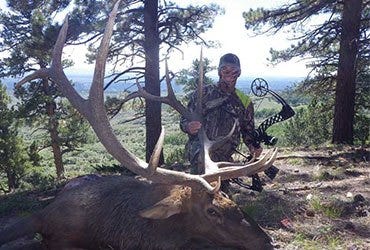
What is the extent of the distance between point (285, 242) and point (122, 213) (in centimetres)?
171

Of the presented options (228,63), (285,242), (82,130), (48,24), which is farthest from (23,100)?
(285,242)

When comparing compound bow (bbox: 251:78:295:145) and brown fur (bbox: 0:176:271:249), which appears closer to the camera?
brown fur (bbox: 0:176:271:249)

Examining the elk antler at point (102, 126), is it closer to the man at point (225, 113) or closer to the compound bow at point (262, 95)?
the man at point (225, 113)

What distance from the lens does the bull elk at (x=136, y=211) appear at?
3.67 m

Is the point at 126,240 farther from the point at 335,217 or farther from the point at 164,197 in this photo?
the point at 335,217

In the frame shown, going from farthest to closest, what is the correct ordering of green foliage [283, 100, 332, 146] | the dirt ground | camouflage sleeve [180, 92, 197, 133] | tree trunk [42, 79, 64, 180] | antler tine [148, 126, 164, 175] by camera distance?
green foliage [283, 100, 332, 146]
tree trunk [42, 79, 64, 180]
camouflage sleeve [180, 92, 197, 133]
the dirt ground
antler tine [148, 126, 164, 175]

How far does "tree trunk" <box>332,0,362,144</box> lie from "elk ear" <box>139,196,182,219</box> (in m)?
9.18

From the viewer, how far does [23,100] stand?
19.9 meters

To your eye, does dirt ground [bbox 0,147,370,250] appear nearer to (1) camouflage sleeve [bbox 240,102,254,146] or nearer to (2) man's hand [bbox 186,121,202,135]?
(1) camouflage sleeve [bbox 240,102,254,146]

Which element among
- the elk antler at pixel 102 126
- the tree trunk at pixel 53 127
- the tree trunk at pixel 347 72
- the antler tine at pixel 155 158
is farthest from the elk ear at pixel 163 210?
the tree trunk at pixel 53 127

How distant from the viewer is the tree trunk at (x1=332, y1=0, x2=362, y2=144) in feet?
38.2

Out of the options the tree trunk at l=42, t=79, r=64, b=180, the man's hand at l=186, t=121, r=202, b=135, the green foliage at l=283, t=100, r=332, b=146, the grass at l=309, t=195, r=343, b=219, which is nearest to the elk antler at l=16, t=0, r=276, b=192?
the man's hand at l=186, t=121, r=202, b=135

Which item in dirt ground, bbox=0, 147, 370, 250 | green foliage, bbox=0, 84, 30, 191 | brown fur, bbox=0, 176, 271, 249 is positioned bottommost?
green foliage, bbox=0, 84, 30, 191

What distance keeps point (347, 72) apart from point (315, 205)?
7.56m
